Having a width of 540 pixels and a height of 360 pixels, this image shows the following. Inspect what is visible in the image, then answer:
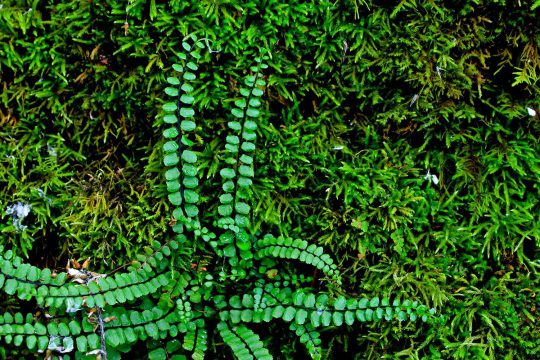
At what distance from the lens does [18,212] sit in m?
2.92

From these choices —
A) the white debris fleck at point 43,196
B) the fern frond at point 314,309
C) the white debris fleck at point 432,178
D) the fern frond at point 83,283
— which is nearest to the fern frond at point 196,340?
the fern frond at point 314,309

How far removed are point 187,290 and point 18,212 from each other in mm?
1070

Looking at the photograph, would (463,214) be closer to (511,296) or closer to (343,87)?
(511,296)

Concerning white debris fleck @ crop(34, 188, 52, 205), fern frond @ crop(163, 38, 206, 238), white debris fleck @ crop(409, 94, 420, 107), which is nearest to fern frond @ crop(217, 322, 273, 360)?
fern frond @ crop(163, 38, 206, 238)

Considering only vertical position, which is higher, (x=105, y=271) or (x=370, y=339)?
(x=105, y=271)

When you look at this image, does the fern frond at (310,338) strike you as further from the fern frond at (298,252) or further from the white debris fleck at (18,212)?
the white debris fleck at (18,212)

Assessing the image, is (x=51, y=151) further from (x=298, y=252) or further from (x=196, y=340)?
(x=298, y=252)

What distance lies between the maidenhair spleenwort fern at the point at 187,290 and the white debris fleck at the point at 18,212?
0.21 metres

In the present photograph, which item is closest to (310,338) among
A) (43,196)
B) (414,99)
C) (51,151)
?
(414,99)

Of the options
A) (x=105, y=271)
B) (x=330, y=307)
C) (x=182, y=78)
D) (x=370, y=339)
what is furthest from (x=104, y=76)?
(x=370, y=339)

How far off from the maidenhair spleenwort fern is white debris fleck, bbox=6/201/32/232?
8.2 inches

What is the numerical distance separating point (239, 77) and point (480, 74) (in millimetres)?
1353

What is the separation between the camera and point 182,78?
2643mm

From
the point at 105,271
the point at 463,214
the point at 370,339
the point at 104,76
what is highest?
the point at 104,76
